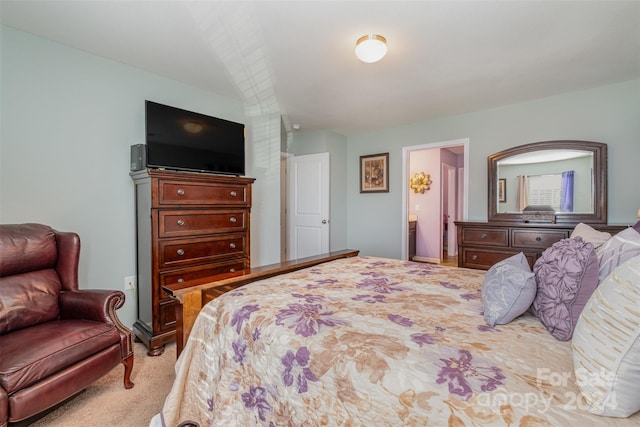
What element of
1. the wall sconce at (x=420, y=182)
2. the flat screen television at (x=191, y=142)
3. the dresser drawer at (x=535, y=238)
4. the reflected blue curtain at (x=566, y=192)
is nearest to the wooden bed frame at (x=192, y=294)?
the flat screen television at (x=191, y=142)

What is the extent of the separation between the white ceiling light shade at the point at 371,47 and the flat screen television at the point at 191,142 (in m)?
1.58

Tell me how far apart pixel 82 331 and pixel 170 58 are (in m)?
2.15

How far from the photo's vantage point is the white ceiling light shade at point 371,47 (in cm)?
207

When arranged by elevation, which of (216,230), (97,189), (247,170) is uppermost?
(247,170)

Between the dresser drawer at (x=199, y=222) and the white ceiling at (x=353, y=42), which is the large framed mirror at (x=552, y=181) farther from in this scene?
the dresser drawer at (x=199, y=222)

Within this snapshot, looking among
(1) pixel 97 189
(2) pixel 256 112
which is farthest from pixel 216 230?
(2) pixel 256 112

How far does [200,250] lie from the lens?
2.61m

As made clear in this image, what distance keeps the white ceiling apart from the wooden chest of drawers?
1.47 m

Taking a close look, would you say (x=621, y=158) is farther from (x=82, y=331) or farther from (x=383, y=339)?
(x=82, y=331)

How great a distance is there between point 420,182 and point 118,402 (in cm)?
590

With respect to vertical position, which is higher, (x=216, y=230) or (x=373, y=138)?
(x=373, y=138)

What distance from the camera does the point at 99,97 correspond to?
250 cm

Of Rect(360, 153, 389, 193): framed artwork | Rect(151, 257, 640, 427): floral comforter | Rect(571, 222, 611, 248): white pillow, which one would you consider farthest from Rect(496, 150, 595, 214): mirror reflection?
Rect(151, 257, 640, 427): floral comforter

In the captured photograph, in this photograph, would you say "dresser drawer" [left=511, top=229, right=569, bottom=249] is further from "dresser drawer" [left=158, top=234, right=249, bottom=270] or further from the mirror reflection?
"dresser drawer" [left=158, top=234, right=249, bottom=270]
